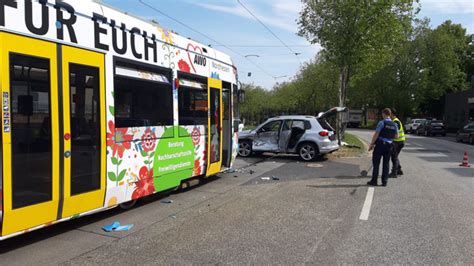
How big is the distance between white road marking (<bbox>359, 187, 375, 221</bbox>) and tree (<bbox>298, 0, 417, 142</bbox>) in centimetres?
1101

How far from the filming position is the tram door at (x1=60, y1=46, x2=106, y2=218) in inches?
201

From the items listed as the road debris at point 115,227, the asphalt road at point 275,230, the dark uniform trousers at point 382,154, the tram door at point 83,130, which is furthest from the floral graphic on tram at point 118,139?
the dark uniform trousers at point 382,154

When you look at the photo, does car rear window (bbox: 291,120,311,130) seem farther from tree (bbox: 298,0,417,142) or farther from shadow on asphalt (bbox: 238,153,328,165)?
tree (bbox: 298,0,417,142)

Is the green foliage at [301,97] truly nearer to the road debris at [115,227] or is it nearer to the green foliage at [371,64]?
the green foliage at [371,64]

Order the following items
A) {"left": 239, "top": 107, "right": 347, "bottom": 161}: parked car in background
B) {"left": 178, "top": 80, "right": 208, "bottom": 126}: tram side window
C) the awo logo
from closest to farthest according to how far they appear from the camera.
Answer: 1. {"left": 178, "top": 80, "right": 208, "bottom": 126}: tram side window
2. the awo logo
3. {"left": 239, "top": 107, "right": 347, "bottom": 161}: parked car in background

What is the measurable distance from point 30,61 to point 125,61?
176 cm

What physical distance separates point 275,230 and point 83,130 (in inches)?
117

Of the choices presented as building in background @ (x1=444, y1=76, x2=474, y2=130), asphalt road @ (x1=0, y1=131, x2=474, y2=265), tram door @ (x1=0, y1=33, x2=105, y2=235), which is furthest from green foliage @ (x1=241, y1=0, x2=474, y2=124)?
tram door @ (x1=0, y1=33, x2=105, y2=235)

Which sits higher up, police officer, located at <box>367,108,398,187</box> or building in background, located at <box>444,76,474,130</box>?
building in background, located at <box>444,76,474,130</box>

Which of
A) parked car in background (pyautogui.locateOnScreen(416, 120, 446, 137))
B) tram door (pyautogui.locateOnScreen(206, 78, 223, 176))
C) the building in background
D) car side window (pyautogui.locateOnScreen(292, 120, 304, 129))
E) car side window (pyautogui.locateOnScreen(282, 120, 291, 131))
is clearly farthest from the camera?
the building in background

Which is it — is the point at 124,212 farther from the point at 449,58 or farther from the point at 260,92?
the point at 449,58

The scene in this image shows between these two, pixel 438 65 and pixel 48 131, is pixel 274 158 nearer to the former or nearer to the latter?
pixel 48 131

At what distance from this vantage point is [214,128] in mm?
9328

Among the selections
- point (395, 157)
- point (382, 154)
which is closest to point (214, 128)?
point (382, 154)
